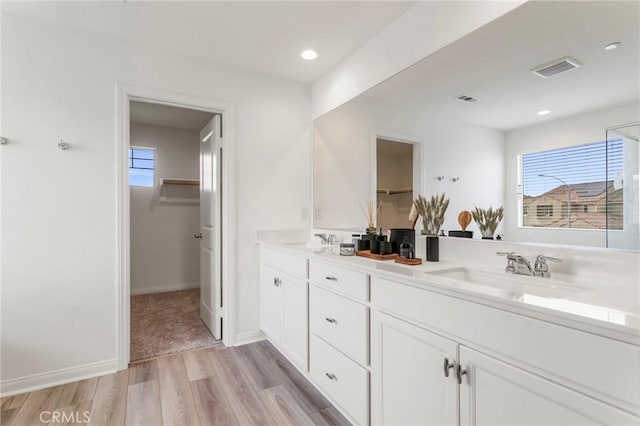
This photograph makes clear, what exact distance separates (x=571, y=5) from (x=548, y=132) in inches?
20.0

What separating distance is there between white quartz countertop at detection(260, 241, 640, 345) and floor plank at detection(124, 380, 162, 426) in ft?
4.74

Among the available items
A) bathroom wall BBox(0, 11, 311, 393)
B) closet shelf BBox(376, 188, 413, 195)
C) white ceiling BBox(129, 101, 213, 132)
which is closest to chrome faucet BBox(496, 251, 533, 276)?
closet shelf BBox(376, 188, 413, 195)

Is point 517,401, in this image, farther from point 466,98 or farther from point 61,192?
point 61,192

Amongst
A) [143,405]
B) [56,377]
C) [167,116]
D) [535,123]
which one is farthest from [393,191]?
[167,116]

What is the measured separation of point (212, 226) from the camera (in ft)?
9.61

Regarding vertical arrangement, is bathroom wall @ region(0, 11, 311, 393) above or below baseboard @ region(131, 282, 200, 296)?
above

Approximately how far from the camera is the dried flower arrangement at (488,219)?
161cm

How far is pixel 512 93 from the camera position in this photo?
152cm

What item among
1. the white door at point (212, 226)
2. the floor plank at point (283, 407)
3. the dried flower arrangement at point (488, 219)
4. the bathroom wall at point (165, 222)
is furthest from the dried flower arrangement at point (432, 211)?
the bathroom wall at point (165, 222)

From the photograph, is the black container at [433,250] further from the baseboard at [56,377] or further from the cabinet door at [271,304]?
the baseboard at [56,377]

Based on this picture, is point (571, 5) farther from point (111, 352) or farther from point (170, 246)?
point (170, 246)

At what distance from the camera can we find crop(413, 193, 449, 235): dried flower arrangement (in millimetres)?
1898

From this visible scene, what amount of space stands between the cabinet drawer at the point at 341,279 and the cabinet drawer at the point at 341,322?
0.05 metres

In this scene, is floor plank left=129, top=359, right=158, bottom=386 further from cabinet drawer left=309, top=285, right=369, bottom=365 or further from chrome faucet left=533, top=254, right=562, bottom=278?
chrome faucet left=533, top=254, right=562, bottom=278
